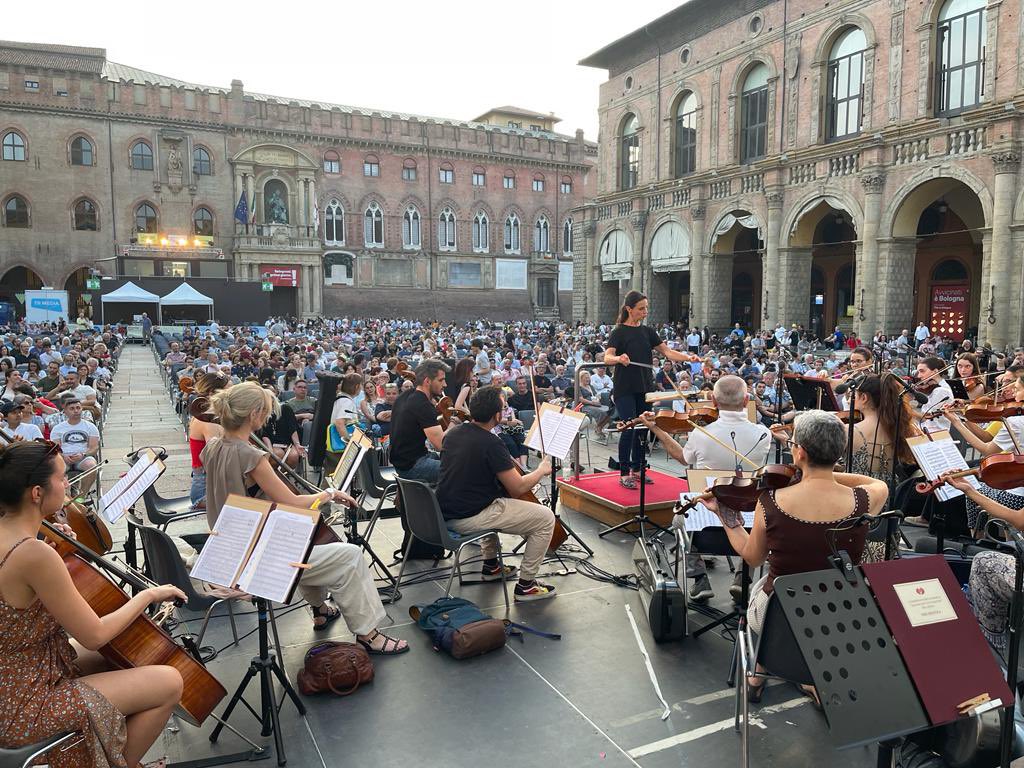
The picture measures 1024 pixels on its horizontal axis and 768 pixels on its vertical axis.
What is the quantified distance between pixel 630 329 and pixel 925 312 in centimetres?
2583

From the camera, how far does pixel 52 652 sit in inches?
106

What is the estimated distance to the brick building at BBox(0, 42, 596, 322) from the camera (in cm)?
4059

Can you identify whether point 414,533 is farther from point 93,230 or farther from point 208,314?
point 93,230

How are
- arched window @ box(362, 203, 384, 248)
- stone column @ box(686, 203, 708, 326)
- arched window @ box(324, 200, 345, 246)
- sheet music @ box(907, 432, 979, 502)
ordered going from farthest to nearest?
arched window @ box(362, 203, 384, 248) → arched window @ box(324, 200, 345, 246) → stone column @ box(686, 203, 708, 326) → sheet music @ box(907, 432, 979, 502)

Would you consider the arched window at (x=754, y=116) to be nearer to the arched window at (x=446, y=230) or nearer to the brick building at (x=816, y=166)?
the brick building at (x=816, y=166)

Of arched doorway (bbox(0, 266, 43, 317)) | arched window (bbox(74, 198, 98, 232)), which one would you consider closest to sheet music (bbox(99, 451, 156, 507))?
arched doorway (bbox(0, 266, 43, 317))

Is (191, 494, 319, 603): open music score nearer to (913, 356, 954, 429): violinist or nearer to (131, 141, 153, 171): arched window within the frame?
(913, 356, 954, 429): violinist

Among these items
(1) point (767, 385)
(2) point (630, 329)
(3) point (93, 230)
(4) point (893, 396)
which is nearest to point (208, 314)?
(3) point (93, 230)

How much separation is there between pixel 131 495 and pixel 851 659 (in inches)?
160

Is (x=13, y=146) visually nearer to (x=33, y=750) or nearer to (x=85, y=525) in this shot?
(x=85, y=525)

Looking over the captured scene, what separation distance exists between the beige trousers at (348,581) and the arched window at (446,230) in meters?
47.9

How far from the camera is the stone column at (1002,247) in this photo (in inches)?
727

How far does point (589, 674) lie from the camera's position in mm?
4125

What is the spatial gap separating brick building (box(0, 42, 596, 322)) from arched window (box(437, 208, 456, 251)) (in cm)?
11
